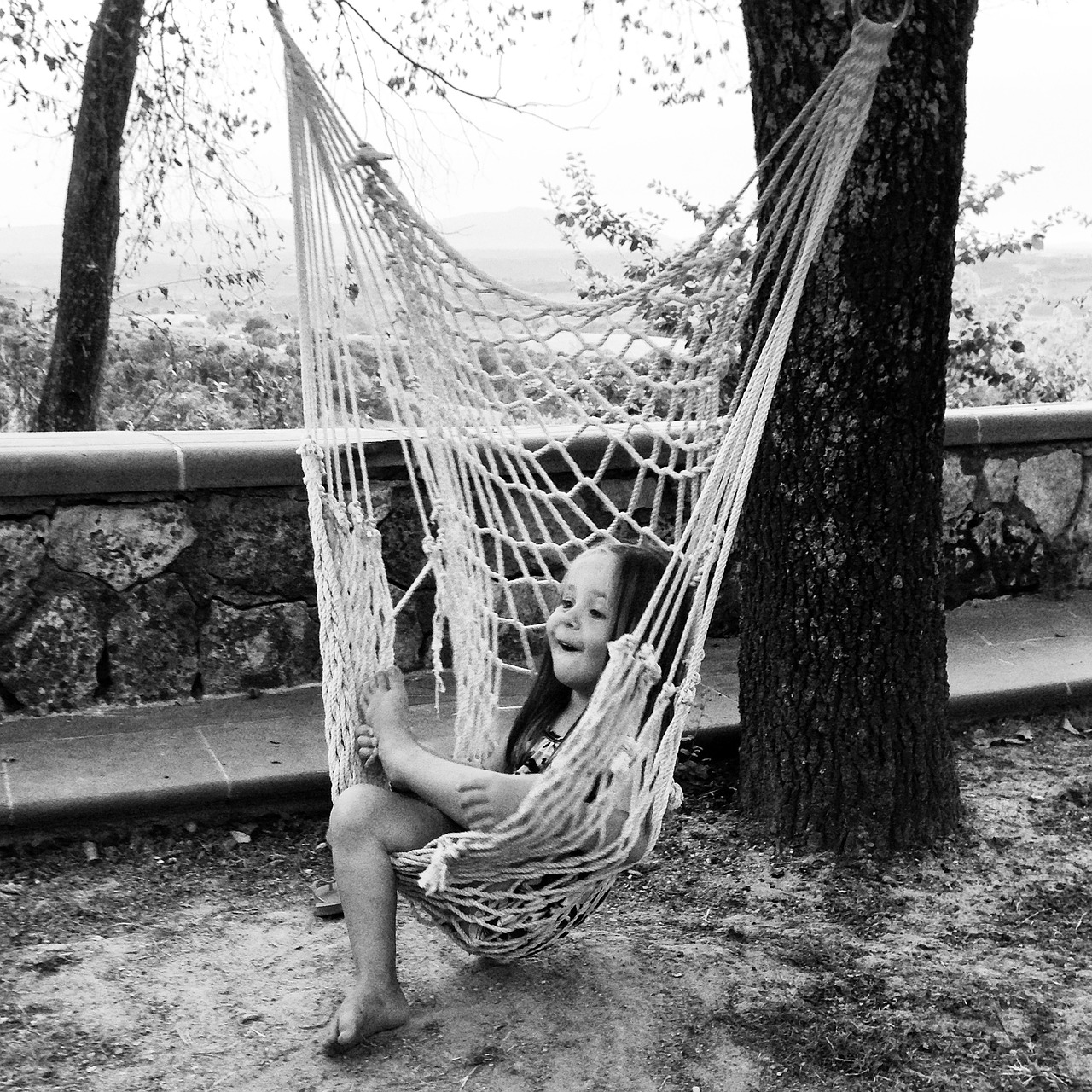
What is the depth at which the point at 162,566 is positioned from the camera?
9.79 feet

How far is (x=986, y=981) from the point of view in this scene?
6.73ft

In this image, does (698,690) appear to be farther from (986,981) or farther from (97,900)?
(97,900)

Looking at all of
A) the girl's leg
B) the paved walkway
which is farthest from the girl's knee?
the paved walkway

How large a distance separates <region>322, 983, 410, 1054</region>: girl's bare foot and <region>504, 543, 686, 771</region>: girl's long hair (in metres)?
0.42

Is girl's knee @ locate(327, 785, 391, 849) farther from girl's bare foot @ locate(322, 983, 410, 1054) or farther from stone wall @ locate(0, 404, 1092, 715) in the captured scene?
stone wall @ locate(0, 404, 1092, 715)

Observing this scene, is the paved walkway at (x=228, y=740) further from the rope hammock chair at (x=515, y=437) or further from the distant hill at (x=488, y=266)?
the distant hill at (x=488, y=266)

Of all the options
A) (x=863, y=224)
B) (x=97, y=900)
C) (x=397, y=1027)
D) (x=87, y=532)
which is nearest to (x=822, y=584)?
(x=863, y=224)

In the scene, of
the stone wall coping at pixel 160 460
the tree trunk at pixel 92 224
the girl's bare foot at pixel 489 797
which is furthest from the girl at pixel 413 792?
the tree trunk at pixel 92 224

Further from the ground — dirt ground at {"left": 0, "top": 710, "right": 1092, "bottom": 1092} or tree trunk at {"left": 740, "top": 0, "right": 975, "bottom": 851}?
tree trunk at {"left": 740, "top": 0, "right": 975, "bottom": 851}

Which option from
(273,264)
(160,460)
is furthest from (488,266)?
(160,460)

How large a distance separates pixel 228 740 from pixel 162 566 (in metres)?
0.45

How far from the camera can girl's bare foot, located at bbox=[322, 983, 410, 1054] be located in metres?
1.77

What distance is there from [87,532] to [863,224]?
1.82 meters

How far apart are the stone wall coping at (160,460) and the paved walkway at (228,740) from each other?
53 cm
